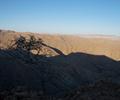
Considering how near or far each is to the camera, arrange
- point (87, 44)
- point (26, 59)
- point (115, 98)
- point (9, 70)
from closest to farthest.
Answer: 1. point (115, 98)
2. point (9, 70)
3. point (26, 59)
4. point (87, 44)

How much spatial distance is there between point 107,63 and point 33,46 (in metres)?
22.4

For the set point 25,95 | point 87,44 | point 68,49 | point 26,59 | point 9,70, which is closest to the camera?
Result: point 25,95

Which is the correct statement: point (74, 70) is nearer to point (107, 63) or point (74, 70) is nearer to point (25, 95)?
point (107, 63)

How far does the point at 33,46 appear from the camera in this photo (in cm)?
4488

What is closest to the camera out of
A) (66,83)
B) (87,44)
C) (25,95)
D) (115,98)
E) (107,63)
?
(115,98)

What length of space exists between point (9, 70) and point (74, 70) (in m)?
13.8

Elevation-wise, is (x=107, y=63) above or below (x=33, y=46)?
below

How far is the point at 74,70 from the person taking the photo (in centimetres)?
4219

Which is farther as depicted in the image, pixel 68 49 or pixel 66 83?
pixel 68 49

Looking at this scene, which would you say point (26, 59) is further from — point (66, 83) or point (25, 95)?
point (25, 95)

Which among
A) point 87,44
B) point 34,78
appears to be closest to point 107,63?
point 34,78

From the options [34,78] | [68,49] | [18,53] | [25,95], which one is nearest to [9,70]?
[34,78]

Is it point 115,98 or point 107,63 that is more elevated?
point 115,98

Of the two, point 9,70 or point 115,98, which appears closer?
point 115,98
